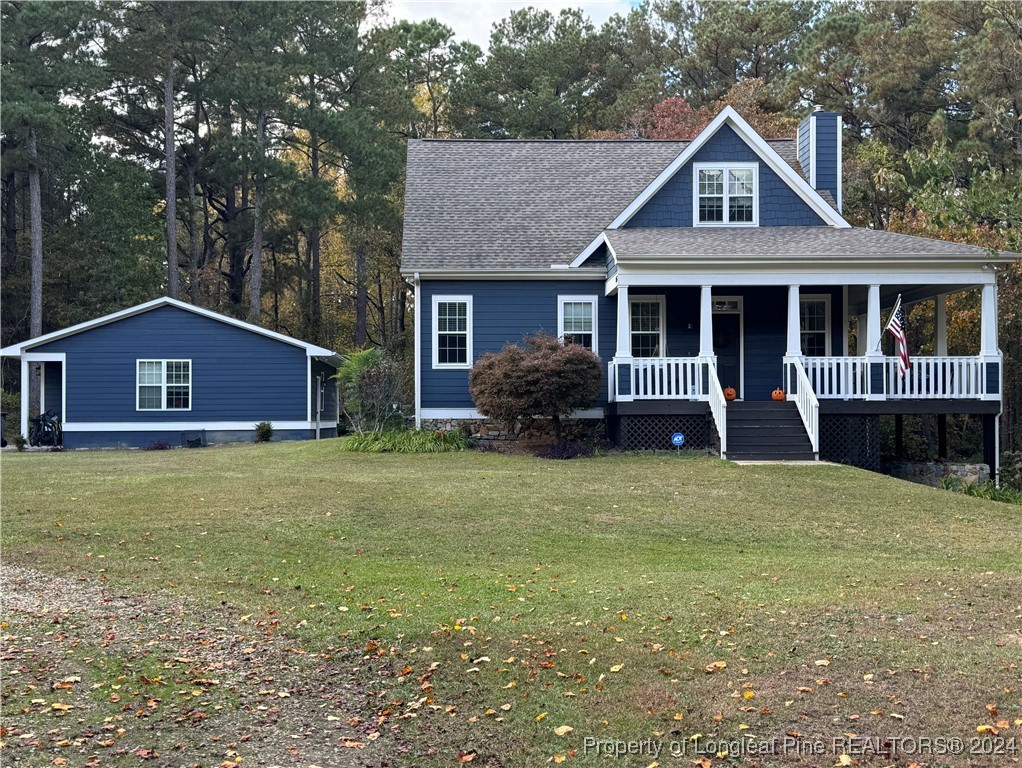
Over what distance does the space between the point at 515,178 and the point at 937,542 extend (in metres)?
15.8

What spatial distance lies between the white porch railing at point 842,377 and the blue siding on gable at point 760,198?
13.3 ft

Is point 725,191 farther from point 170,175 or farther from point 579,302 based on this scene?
point 170,175

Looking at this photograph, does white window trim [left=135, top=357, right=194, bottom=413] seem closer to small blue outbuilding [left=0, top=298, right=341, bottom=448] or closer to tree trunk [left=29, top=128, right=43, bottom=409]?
small blue outbuilding [left=0, top=298, right=341, bottom=448]

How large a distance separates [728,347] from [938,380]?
4.36m

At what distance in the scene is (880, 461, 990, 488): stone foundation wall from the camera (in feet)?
63.9

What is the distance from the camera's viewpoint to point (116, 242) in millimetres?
37750

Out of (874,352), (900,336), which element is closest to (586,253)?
(874,352)

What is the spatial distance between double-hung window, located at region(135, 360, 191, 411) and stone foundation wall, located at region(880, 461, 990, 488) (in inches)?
667

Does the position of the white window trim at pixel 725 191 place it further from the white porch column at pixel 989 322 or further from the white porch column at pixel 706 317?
the white porch column at pixel 989 322

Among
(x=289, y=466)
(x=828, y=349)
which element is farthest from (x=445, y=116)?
(x=289, y=466)

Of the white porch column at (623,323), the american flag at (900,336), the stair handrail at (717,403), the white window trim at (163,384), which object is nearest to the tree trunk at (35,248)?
the white window trim at (163,384)

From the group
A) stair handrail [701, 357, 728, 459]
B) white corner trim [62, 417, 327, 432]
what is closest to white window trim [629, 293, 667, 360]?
stair handrail [701, 357, 728, 459]

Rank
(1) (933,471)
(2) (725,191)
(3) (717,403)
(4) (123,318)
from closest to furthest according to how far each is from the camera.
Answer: (3) (717,403) → (1) (933,471) → (2) (725,191) → (4) (123,318)

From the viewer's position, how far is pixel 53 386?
28297 millimetres
